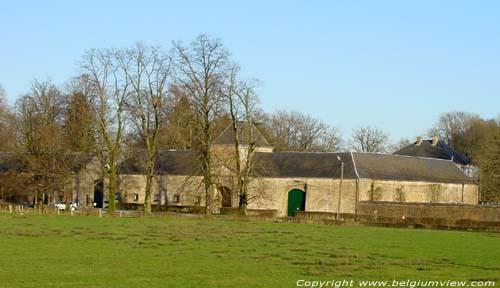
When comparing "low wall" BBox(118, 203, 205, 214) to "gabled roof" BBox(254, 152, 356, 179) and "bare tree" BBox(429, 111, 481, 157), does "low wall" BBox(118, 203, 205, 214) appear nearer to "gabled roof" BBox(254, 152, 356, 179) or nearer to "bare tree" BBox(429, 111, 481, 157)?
"gabled roof" BBox(254, 152, 356, 179)

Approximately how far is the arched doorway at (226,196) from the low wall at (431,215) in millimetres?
12782

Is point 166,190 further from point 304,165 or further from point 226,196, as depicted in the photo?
point 304,165

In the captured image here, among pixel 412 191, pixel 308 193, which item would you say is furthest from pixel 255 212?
pixel 412 191

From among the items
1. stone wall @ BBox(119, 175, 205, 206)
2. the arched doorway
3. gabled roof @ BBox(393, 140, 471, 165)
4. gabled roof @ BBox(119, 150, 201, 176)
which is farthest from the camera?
gabled roof @ BBox(393, 140, 471, 165)

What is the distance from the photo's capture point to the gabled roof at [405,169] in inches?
2523

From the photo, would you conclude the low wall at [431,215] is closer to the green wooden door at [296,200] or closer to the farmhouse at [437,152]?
the green wooden door at [296,200]

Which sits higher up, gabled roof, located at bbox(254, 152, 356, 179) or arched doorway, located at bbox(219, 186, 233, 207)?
gabled roof, located at bbox(254, 152, 356, 179)

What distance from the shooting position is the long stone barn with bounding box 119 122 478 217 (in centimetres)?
6222

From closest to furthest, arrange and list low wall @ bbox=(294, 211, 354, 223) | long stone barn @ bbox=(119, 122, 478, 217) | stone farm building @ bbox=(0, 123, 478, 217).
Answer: low wall @ bbox=(294, 211, 354, 223), long stone barn @ bbox=(119, 122, 478, 217), stone farm building @ bbox=(0, 123, 478, 217)

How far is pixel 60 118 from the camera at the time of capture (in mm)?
73812

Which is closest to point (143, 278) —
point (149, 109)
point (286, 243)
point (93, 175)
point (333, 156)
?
point (286, 243)

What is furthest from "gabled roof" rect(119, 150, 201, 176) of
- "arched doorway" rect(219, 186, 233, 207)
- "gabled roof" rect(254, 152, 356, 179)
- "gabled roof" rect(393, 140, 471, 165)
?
"gabled roof" rect(393, 140, 471, 165)

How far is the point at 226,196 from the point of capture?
66750 millimetres

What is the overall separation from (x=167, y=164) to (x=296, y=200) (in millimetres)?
13541
